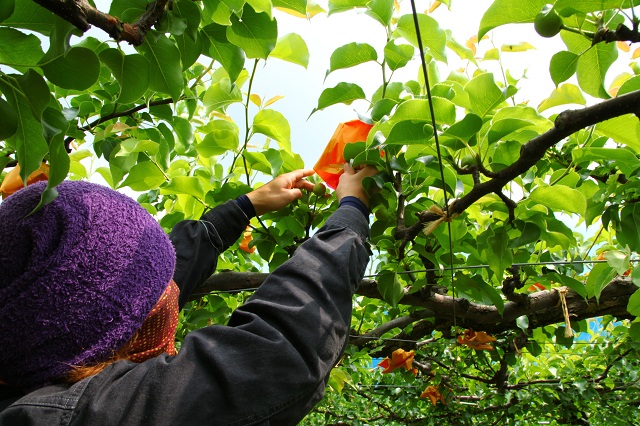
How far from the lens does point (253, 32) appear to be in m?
0.77

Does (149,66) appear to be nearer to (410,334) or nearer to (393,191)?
(393,191)

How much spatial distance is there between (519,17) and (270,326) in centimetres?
51

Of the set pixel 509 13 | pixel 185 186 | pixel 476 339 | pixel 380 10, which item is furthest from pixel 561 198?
pixel 476 339

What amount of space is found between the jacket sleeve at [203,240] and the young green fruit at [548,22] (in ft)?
2.22

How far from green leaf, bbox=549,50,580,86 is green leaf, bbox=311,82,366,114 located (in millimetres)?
320

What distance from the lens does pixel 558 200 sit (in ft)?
2.70

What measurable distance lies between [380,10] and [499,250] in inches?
18.4

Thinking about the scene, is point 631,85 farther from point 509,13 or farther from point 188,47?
point 188,47

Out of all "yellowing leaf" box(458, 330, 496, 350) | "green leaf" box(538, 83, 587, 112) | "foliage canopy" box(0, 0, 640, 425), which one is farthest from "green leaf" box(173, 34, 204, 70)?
"yellowing leaf" box(458, 330, 496, 350)

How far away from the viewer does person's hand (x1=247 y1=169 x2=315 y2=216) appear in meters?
1.04

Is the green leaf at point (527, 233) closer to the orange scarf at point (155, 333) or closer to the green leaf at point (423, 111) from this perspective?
the green leaf at point (423, 111)

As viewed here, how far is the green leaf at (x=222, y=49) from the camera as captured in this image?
80 centimetres

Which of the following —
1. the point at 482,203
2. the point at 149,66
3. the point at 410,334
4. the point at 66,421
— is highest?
the point at 149,66

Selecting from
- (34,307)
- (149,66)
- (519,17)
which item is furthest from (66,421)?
(519,17)
